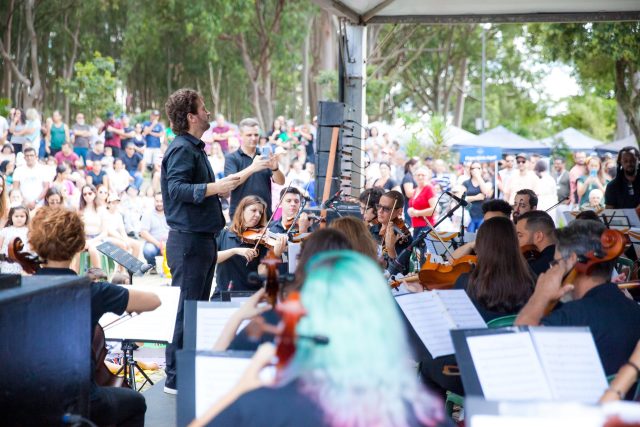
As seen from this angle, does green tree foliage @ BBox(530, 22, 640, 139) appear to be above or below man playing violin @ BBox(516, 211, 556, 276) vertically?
above

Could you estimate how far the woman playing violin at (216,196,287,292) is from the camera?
687cm

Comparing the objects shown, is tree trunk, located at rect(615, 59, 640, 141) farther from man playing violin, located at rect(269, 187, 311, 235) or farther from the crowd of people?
man playing violin, located at rect(269, 187, 311, 235)

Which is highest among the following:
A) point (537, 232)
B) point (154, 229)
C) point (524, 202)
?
point (524, 202)

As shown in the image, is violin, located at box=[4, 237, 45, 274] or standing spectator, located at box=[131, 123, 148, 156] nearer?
violin, located at box=[4, 237, 45, 274]

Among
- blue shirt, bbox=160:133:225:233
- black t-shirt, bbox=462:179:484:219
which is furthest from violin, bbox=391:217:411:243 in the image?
black t-shirt, bbox=462:179:484:219

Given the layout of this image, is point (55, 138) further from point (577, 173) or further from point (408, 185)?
point (577, 173)

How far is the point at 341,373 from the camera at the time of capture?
7.34ft

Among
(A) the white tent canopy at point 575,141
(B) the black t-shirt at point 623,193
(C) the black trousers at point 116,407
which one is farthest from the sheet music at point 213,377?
(A) the white tent canopy at point 575,141

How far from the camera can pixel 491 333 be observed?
2975 mm

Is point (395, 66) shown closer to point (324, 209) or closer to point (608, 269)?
point (324, 209)

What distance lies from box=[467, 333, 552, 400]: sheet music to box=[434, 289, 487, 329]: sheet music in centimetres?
116

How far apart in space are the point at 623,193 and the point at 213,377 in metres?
7.89

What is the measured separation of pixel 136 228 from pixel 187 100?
866 cm

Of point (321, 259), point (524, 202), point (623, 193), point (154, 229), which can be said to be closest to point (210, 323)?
point (321, 259)
